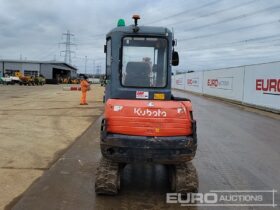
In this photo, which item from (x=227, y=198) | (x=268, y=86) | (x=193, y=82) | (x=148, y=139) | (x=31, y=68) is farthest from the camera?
(x=31, y=68)

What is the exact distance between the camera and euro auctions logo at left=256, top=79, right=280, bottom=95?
65.8 feet

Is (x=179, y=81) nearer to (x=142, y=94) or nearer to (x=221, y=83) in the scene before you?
(x=221, y=83)

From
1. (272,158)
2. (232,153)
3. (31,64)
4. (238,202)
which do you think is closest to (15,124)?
(232,153)

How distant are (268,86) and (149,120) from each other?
657 inches

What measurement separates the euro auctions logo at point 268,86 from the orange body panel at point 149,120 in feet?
49.7

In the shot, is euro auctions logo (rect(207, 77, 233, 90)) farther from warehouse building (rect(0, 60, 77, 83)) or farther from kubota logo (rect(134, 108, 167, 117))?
warehouse building (rect(0, 60, 77, 83))

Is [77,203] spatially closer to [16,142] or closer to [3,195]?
[3,195]

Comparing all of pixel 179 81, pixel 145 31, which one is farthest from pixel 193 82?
pixel 145 31

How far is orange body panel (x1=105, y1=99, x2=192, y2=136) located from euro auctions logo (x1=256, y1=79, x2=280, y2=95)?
596 inches

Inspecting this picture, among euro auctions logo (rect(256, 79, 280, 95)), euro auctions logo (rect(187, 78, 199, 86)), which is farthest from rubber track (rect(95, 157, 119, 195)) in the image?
euro auctions logo (rect(187, 78, 199, 86))

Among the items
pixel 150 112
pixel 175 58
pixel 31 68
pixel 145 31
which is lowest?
pixel 150 112

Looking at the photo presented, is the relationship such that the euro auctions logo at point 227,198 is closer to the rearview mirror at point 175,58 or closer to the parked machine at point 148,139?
the parked machine at point 148,139

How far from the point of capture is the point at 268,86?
21.2 meters

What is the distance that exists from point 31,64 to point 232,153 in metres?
96.3
